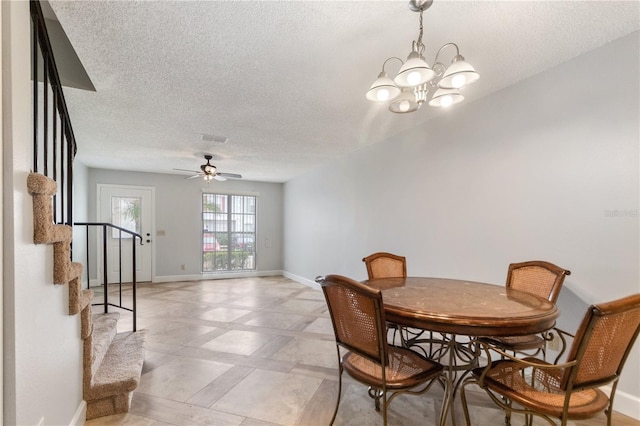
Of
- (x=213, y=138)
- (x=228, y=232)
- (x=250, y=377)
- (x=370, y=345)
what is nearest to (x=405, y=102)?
(x=370, y=345)

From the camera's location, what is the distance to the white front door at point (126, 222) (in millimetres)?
5922

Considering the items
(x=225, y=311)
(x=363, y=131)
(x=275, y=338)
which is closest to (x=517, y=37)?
(x=363, y=131)

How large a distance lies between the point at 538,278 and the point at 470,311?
40.2 inches

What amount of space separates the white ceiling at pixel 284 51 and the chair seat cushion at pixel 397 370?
190 centimetres

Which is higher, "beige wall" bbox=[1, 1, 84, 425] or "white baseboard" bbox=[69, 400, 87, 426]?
"beige wall" bbox=[1, 1, 84, 425]

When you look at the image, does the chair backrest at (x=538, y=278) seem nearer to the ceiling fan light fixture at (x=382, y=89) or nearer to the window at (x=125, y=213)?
the ceiling fan light fixture at (x=382, y=89)

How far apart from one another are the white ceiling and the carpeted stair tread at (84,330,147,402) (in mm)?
2125

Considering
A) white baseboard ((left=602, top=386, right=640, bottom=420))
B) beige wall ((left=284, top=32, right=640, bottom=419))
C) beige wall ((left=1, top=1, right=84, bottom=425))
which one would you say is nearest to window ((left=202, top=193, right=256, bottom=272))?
beige wall ((left=284, top=32, right=640, bottom=419))

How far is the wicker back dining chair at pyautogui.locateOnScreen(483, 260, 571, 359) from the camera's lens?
1888mm

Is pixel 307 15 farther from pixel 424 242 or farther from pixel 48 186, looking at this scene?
pixel 424 242

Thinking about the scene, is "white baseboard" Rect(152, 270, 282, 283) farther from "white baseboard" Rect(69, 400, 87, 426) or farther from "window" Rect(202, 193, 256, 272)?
"white baseboard" Rect(69, 400, 87, 426)

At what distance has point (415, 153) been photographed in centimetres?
347

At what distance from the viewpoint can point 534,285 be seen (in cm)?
213

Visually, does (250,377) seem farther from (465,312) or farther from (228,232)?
(228,232)
